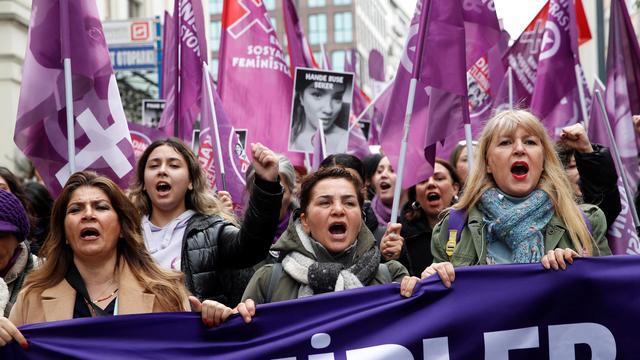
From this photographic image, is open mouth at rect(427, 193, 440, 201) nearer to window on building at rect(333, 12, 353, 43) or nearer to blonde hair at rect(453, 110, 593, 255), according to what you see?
blonde hair at rect(453, 110, 593, 255)

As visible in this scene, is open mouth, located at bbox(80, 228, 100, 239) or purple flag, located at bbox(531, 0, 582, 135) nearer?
open mouth, located at bbox(80, 228, 100, 239)

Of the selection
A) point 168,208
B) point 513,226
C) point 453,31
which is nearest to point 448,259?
point 513,226

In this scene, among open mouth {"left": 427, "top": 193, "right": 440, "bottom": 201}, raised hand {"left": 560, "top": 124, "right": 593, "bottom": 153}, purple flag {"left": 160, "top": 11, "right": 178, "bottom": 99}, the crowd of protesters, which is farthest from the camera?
purple flag {"left": 160, "top": 11, "right": 178, "bottom": 99}

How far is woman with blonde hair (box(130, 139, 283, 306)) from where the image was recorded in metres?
4.39

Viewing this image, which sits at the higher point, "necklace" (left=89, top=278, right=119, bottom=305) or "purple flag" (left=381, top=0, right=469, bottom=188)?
"purple flag" (left=381, top=0, right=469, bottom=188)

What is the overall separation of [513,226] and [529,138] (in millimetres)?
428

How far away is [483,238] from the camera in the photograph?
423cm

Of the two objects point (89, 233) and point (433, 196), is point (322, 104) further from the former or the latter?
point (89, 233)

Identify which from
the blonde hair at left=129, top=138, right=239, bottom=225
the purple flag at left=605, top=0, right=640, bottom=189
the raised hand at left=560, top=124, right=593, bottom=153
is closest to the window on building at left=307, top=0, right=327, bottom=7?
the purple flag at left=605, top=0, right=640, bottom=189

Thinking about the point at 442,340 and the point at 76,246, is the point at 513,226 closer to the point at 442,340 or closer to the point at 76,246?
the point at 442,340

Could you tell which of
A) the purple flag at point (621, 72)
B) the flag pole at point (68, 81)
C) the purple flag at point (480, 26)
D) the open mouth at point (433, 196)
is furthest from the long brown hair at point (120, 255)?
the purple flag at point (621, 72)

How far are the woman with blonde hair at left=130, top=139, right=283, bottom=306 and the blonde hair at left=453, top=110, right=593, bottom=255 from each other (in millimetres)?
804

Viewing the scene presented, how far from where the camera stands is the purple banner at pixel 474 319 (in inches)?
155

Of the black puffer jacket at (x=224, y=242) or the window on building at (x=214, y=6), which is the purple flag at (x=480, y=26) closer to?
the black puffer jacket at (x=224, y=242)
